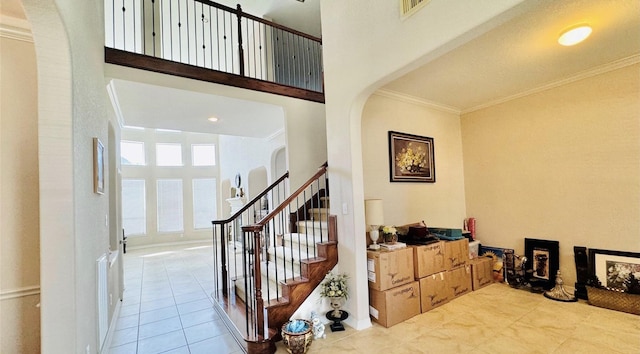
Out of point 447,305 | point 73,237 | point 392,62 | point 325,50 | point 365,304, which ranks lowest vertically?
point 447,305

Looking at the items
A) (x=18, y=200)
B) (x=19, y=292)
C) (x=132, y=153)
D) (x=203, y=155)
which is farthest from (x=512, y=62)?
(x=132, y=153)

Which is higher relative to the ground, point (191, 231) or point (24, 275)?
point (24, 275)

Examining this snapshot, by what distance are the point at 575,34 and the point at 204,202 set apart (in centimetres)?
1092

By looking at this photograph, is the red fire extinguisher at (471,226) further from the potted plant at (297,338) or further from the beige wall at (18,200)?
the beige wall at (18,200)

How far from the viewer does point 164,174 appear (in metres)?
10.1

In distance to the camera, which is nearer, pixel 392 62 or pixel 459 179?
pixel 392 62

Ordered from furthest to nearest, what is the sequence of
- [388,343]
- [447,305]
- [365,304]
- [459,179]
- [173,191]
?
[173,191], [459,179], [447,305], [365,304], [388,343]

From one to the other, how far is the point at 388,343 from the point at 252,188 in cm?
612

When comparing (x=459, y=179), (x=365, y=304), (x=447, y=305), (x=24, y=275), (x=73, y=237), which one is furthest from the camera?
(x=459, y=179)

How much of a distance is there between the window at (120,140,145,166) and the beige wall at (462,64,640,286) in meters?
10.3

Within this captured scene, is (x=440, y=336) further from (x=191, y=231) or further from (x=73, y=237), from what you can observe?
(x=191, y=231)

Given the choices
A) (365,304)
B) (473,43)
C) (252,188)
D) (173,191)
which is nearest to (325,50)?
(473,43)

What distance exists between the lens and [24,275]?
188 cm

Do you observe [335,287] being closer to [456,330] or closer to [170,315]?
[456,330]
